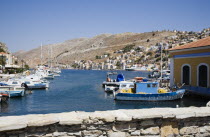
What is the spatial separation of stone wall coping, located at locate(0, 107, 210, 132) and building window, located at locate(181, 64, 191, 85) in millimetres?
18459

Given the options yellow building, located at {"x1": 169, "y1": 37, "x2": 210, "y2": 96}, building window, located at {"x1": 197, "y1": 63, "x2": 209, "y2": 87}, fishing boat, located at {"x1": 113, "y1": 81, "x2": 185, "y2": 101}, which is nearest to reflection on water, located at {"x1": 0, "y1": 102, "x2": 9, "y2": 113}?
fishing boat, located at {"x1": 113, "y1": 81, "x2": 185, "y2": 101}

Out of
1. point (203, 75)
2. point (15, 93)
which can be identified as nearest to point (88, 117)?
point (203, 75)

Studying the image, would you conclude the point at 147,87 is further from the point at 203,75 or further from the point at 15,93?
the point at 15,93

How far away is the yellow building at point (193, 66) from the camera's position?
65.8ft

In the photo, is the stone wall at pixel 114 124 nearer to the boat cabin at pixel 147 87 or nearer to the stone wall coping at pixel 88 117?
the stone wall coping at pixel 88 117

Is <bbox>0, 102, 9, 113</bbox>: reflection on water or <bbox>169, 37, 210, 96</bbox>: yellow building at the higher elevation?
<bbox>169, 37, 210, 96</bbox>: yellow building

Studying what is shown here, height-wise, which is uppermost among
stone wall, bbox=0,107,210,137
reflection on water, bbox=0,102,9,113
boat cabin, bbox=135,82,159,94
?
stone wall, bbox=0,107,210,137

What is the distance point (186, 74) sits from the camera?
2278cm

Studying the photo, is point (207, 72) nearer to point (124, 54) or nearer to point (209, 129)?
point (209, 129)

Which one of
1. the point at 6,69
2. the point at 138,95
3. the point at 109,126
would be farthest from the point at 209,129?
the point at 6,69

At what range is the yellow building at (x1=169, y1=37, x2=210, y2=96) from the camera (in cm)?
2006

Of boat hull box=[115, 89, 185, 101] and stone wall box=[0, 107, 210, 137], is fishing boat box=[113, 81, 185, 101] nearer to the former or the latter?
boat hull box=[115, 89, 185, 101]

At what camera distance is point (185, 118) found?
15.5 ft

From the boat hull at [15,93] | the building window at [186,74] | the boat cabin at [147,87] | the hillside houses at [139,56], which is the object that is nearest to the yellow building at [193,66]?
the building window at [186,74]
